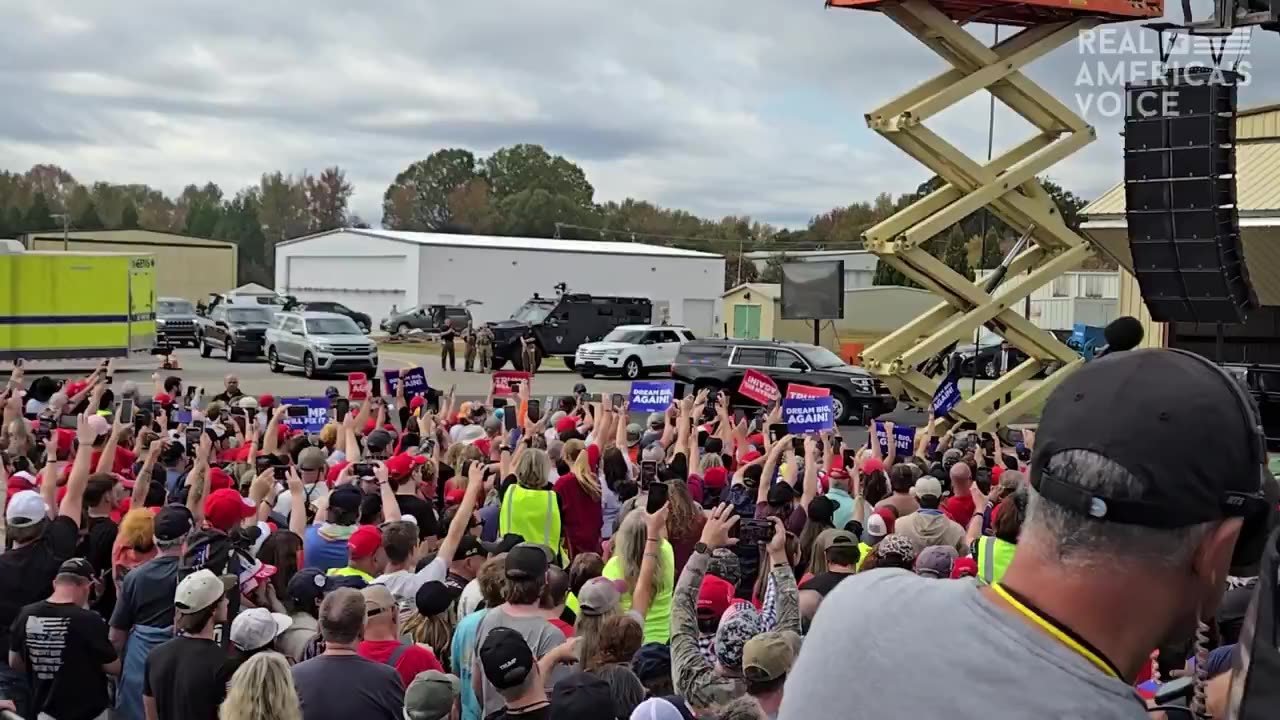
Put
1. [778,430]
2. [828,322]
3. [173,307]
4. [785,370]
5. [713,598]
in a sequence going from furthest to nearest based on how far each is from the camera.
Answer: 1. [828,322]
2. [173,307]
3. [785,370]
4. [778,430]
5. [713,598]

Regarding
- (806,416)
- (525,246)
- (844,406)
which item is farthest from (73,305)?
(525,246)

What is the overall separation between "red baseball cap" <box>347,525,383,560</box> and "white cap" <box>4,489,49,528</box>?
1.67 m

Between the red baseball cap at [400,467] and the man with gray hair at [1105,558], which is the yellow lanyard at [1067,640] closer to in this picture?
the man with gray hair at [1105,558]

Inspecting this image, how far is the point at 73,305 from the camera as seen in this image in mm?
32594

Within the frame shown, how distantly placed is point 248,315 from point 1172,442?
42041 mm

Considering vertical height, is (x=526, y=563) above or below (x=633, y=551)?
above

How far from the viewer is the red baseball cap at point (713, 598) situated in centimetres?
580

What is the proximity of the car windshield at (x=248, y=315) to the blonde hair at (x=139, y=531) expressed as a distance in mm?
35457

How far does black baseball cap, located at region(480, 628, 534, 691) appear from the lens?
465 centimetres

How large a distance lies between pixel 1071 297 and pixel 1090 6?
35.1m

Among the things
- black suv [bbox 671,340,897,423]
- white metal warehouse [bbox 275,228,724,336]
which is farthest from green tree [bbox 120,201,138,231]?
black suv [bbox 671,340,897,423]

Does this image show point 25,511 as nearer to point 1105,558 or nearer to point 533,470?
point 533,470

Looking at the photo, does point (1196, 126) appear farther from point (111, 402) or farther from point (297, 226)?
point (297, 226)

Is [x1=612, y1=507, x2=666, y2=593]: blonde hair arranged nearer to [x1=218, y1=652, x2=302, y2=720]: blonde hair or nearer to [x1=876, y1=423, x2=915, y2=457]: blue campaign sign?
[x1=218, y1=652, x2=302, y2=720]: blonde hair
